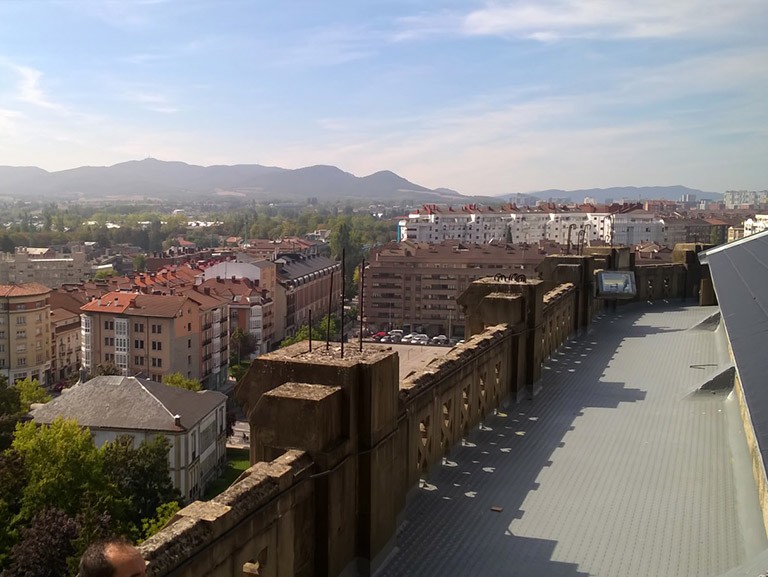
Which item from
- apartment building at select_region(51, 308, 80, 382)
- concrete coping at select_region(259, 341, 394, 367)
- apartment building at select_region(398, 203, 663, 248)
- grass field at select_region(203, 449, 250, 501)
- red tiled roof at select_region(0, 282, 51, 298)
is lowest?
grass field at select_region(203, 449, 250, 501)

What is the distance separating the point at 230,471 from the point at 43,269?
8259cm

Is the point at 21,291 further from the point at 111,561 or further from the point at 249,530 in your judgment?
the point at 111,561

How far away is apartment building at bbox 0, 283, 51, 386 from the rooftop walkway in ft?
190

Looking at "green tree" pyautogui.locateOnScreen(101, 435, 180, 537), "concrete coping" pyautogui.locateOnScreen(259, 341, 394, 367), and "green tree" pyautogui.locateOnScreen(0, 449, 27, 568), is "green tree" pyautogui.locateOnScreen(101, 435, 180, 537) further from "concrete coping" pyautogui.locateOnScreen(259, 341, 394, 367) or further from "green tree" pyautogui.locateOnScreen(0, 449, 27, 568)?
"concrete coping" pyautogui.locateOnScreen(259, 341, 394, 367)

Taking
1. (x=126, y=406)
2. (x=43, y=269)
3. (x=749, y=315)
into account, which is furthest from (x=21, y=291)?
(x=749, y=315)

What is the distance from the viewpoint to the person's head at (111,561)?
2578mm

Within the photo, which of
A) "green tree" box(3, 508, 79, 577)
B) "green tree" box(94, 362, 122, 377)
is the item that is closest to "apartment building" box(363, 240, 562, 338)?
"green tree" box(94, 362, 122, 377)

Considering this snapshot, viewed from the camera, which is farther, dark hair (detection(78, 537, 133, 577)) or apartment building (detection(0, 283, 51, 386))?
apartment building (detection(0, 283, 51, 386))

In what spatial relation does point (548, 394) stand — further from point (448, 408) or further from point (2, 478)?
point (2, 478)

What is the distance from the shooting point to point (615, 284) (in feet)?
64.7

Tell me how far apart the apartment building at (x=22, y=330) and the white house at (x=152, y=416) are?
2518cm

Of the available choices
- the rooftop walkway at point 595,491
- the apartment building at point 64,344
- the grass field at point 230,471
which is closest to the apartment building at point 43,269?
the apartment building at point 64,344

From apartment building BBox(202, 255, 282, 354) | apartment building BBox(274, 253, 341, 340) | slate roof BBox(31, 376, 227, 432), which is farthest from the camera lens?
apartment building BBox(274, 253, 341, 340)

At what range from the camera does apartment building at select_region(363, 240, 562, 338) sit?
3408 inches
